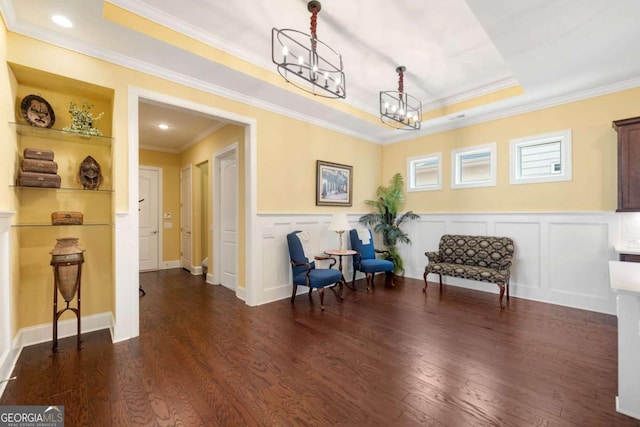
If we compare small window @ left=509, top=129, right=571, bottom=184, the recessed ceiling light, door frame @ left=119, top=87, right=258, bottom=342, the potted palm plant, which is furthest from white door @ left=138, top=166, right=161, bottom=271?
small window @ left=509, top=129, right=571, bottom=184

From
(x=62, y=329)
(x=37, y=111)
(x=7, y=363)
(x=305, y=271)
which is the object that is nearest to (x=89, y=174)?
(x=37, y=111)

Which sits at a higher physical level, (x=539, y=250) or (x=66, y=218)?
(x=66, y=218)

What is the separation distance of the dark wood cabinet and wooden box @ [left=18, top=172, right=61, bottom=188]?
245 inches

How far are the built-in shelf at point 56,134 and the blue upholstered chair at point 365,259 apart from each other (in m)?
3.88

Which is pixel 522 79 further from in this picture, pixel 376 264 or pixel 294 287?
pixel 294 287

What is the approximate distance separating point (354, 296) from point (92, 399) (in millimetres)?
3250

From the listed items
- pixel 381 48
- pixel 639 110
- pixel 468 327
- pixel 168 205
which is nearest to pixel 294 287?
Answer: pixel 468 327

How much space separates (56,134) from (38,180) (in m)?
0.55

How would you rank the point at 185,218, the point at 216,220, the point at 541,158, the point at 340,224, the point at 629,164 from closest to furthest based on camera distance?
the point at 629,164
the point at 541,158
the point at 340,224
the point at 216,220
the point at 185,218

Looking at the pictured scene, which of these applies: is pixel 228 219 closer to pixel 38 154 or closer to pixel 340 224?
pixel 340 224

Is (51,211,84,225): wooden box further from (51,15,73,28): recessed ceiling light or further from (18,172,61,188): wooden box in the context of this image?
(51,15,73,28): recessed ceiling light

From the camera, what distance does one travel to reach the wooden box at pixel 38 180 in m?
2.53

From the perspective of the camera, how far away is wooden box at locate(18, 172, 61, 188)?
253 cm

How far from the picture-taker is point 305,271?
4082mm
